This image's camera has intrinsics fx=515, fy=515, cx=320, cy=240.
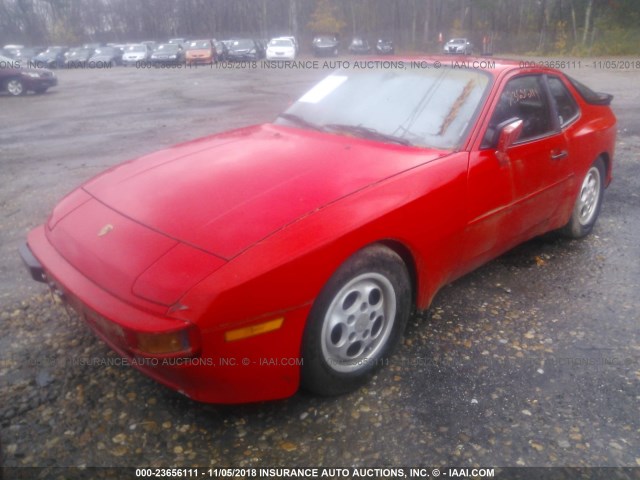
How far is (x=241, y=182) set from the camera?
2.48m

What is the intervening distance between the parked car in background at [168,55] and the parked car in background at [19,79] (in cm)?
1301

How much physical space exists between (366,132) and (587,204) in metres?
2.14

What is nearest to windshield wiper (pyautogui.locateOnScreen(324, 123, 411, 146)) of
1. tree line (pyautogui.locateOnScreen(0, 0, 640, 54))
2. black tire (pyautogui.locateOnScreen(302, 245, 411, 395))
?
black tire (pyautogui.locateOnScreen(302, 245, 411, 395))

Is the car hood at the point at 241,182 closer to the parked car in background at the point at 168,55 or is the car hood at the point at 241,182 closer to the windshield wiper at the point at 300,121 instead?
the windshield wiper at the point at 300,121

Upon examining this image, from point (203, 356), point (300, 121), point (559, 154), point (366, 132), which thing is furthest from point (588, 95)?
point (203, 356)

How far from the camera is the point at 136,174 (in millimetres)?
2746

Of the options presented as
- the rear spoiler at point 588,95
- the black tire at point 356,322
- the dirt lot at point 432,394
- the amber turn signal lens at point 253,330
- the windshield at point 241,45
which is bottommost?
the windshield at point 241,45

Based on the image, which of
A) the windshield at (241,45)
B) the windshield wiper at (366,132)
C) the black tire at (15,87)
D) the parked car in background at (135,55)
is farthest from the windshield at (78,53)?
the windshield wiper at (366,132)

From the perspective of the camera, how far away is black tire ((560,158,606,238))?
154 inches

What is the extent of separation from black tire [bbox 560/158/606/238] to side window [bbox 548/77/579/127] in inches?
19.1

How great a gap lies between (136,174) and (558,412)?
7.75ft

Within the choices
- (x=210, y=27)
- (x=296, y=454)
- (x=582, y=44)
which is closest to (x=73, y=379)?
(x=296, y=454)

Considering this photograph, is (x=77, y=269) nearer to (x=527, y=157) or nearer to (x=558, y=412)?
(x=558, y=412)

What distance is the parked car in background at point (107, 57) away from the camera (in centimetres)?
3124
